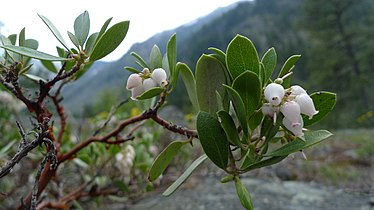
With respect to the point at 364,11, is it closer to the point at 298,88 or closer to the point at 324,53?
the point at 324,53

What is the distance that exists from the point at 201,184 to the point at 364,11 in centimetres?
1853

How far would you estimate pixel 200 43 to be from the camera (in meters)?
37.8

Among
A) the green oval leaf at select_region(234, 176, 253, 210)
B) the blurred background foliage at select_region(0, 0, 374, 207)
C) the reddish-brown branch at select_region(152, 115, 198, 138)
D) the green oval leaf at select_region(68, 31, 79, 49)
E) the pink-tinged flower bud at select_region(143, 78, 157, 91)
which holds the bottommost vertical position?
the blurred background foliage at select_region(0, 0, 374, 207)

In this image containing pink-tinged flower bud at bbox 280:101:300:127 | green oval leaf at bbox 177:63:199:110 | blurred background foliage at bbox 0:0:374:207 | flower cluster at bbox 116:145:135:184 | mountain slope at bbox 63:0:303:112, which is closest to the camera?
pink-tinged flower bud at bbox 280:101:300:127

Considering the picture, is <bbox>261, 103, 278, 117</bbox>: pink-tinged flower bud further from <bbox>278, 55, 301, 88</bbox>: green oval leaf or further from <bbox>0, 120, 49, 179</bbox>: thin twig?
<bbox>0, 120, 49, 179</bbox>: thin twig

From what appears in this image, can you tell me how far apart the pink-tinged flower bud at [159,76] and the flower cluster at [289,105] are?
158 mm

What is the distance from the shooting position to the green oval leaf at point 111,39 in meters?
0.47

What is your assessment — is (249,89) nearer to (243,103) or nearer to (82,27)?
(243,103)

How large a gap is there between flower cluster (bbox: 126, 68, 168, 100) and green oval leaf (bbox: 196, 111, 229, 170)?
0.09m

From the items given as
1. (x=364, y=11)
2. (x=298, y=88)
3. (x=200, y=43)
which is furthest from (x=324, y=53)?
(x=200, y=43)

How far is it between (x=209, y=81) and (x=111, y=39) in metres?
0.15

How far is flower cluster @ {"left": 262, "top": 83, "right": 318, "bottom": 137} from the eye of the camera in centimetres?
42

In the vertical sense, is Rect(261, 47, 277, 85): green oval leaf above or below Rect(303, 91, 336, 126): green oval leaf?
above

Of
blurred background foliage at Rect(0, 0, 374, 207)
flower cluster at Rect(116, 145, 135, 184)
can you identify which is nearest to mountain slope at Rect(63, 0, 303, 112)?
blurred background foliage at Rect(0, 0, 374, 207)
